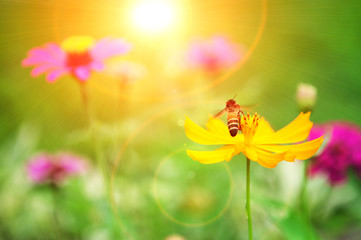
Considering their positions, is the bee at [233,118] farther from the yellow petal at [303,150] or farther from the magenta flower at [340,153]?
the magenta flower at [340,153]

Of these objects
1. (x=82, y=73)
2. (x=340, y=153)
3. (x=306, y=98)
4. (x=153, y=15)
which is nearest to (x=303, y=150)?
(x=306, y=98)

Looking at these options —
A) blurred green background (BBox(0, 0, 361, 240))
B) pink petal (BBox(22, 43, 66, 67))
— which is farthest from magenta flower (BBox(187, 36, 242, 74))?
pink petal (BBox(22, 43, 66, 67))

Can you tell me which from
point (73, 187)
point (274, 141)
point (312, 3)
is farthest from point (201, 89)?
point (312, 3)

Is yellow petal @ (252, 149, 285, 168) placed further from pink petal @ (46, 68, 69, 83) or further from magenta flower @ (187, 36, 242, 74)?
magenta flower @ (187, 36, 242, 74)

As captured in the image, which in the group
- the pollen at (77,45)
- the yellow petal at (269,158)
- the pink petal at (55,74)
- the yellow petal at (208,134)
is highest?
the pollen at (77,45)

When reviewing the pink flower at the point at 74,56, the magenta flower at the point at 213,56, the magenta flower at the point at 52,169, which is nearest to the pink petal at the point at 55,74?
the pink flower at the point at 74,56
